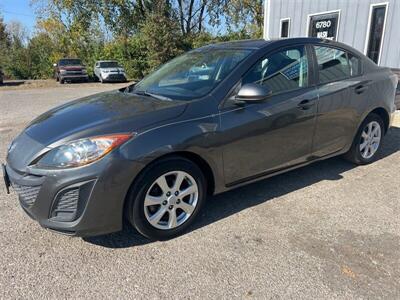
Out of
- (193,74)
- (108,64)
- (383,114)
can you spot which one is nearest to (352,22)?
(383,114)

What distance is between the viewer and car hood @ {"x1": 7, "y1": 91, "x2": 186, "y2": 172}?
2633mm

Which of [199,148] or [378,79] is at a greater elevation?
[378,79]

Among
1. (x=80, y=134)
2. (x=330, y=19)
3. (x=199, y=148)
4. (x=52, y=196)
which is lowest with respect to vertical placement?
(x=52, y=196)

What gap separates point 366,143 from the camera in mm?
4469

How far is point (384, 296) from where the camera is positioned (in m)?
2.25

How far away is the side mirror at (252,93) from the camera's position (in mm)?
3010

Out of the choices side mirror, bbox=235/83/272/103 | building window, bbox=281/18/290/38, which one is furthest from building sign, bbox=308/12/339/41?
side mirror, bbox=235/83/272/103

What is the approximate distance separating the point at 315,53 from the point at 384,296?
2.50 m

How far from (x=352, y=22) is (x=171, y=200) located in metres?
9.97

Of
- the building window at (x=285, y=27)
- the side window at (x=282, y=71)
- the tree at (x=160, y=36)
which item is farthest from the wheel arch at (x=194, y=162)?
the tree at (x=160, y=36)

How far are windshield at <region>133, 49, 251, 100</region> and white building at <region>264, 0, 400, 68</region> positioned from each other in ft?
21.0

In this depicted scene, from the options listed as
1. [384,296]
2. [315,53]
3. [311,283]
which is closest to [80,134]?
[311,283]

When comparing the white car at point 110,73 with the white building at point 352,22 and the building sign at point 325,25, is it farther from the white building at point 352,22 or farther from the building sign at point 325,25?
the building sign at point 325,25

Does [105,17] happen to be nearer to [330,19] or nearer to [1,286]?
[330,19]
